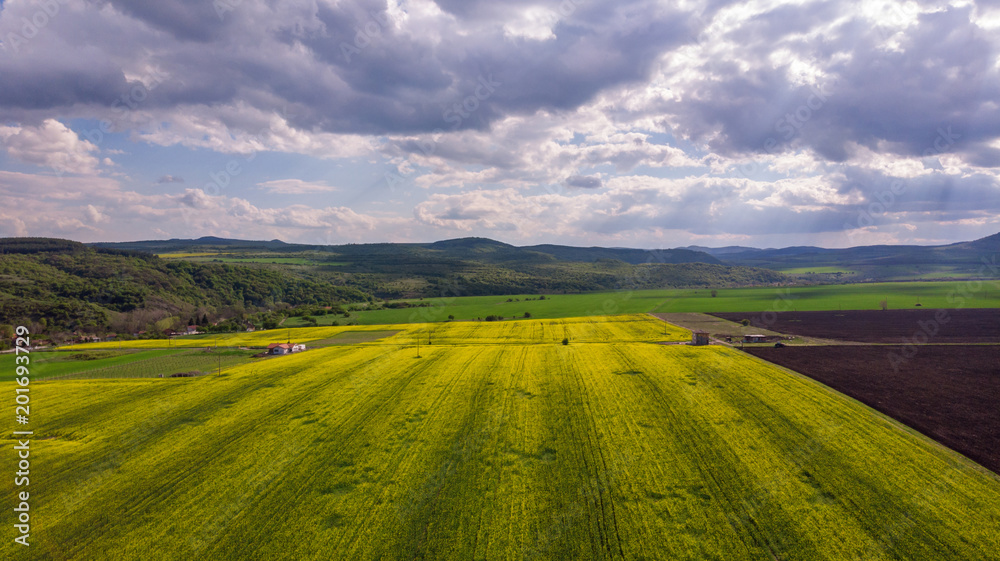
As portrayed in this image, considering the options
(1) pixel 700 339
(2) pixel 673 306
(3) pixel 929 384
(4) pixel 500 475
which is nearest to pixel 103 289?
(4) pixel 500 475

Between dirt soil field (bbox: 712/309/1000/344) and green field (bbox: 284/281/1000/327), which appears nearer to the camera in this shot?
dirt soil field (bbox: 712/309/1000/344)

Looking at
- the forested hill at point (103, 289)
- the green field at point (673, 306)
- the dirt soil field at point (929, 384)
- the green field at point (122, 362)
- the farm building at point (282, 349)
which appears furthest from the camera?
the green field at point (673, 306)

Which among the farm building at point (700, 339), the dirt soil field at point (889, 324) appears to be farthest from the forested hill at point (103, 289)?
the dirt soil field at point (889, 324)

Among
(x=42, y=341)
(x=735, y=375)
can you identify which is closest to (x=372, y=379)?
(x=735, y=375)

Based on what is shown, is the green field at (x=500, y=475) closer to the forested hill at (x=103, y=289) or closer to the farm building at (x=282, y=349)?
the farm building at (x=282, y=349)

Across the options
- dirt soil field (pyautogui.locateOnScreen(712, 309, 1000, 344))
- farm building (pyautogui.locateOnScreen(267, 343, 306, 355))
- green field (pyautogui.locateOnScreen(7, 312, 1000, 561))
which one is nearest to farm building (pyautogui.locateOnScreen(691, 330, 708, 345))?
green field (pyautogui.locateOnScreen(7, 312, 1000, 561))

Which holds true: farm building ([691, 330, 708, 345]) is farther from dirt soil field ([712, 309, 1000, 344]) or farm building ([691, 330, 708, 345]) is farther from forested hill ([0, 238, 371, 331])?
forested hill ([0, 238, 371, 331])
